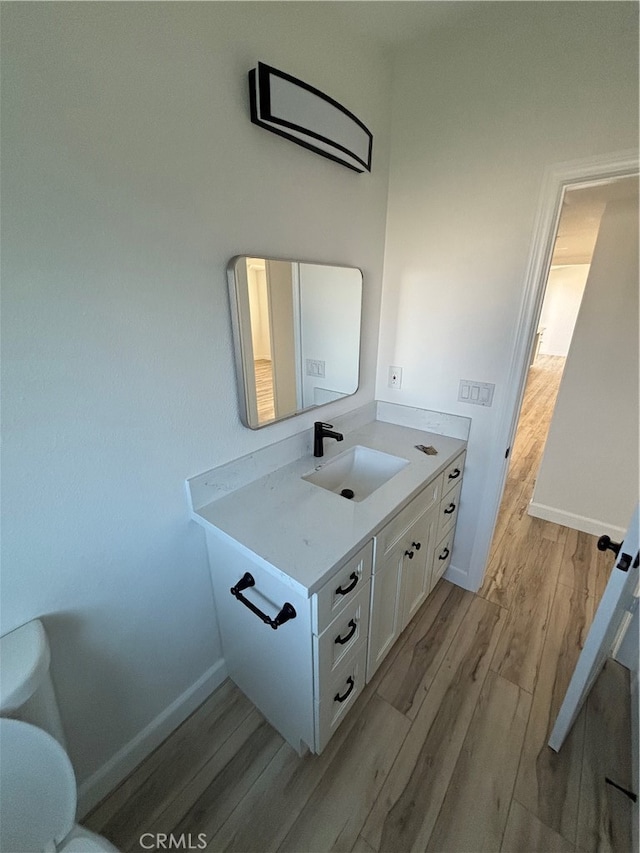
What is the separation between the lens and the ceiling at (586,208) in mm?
1724

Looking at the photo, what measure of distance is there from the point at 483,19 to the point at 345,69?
1.70 feet

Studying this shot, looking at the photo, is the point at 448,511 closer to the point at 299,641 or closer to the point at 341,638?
the point at 341,638

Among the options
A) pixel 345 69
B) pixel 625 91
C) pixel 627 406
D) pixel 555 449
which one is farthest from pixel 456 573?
pixel 345 69

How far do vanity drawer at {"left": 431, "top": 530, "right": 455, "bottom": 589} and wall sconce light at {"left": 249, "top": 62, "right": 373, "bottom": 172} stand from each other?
1783 millimetres

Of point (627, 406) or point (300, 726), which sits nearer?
point (300, 726)

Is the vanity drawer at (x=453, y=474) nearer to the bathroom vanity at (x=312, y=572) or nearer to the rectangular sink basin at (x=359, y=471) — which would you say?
the bathroom vanity at (x=312, y=572)

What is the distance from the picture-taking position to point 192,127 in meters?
0.91

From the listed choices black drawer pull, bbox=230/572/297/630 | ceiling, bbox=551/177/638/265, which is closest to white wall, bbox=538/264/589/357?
ceiling, bbox=551/177/638/265

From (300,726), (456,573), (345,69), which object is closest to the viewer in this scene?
(300,726)

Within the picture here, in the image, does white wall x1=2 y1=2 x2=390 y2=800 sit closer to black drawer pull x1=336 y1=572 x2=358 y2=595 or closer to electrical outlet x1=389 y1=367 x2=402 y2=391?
black drawer pull x1=336 y1=572 x2=358 y2=595

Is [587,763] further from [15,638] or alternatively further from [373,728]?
[15,638]

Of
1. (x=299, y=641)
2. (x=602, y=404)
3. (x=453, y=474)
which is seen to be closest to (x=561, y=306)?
(x=602, y=404)

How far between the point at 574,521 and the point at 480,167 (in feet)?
7.79

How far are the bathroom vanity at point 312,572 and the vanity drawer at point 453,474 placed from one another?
0.02 m
